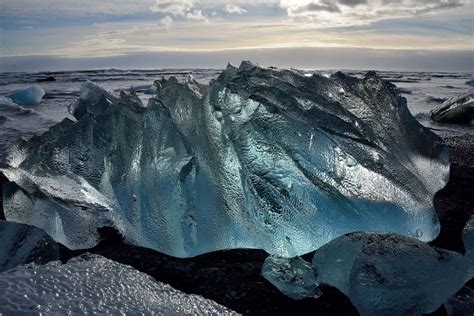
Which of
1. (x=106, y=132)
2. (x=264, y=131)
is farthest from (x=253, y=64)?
(x=106, y=132)

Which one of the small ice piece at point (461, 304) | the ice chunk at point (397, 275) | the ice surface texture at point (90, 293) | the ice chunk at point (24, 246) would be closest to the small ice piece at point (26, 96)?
the ice chunk at point (24, 246)

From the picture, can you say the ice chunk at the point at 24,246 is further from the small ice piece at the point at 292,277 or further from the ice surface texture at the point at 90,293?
the small ice piece at the point at 292,277

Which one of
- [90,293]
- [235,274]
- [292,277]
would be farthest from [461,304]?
[90,293]

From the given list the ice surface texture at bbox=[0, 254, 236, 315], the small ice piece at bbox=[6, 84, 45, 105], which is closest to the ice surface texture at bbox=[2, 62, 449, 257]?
the ice surface texture at bbox=[0, 254, 236, 315]

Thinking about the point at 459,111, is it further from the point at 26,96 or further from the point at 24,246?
the point at 26,96

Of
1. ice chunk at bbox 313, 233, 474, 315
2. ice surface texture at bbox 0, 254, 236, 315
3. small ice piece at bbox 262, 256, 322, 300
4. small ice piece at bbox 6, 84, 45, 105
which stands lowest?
small ice piece at bbox 262, 256, 322, 300

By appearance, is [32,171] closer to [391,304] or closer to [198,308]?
[198,308]

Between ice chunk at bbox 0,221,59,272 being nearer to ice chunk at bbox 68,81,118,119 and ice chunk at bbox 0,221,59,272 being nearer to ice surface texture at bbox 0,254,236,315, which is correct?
ice surface texture at bbox 0,254,236,315
